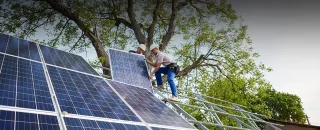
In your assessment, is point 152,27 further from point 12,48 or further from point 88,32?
point 12,48

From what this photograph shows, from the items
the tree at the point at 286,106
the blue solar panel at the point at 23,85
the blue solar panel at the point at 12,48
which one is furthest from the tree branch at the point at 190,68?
the tree at the point at 286,106

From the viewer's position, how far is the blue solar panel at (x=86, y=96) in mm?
3727

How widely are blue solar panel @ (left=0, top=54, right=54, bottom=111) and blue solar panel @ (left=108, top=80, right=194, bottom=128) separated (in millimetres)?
1817

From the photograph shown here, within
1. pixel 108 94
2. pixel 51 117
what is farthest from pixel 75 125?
pixel 108 94

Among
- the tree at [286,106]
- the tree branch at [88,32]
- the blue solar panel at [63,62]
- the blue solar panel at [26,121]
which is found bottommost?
the tree at [286,106]

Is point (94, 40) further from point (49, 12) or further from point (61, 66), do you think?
point (61, 66)

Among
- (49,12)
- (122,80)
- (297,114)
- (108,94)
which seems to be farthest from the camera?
(297,114)

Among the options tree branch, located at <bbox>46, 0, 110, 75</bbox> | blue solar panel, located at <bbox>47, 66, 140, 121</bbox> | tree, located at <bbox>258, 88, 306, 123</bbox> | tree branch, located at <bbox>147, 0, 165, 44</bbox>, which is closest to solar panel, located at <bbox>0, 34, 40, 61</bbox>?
blue solar panel, located at <bbox>47, 66, 140, 121</bbox>

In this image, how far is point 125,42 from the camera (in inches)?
641

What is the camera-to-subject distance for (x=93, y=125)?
10.7 ft

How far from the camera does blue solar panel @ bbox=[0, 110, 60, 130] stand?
7.88ft

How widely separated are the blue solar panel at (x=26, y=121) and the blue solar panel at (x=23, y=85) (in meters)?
0.28

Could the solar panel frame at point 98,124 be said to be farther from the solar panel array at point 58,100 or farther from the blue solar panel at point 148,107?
the blue solar panel at point 148,107

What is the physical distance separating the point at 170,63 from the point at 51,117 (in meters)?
5.16
